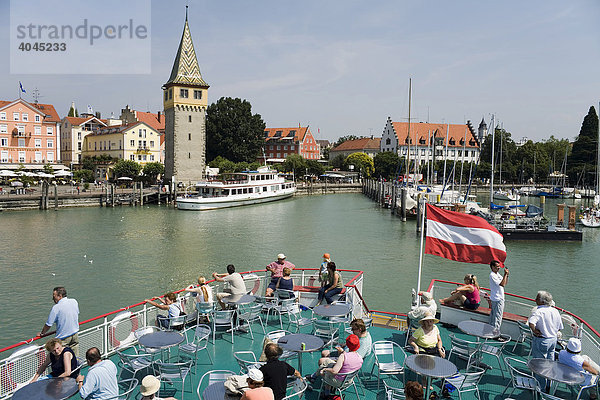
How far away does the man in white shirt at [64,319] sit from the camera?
21.7ft

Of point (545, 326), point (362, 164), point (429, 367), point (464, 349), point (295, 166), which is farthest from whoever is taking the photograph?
point (362, 164)

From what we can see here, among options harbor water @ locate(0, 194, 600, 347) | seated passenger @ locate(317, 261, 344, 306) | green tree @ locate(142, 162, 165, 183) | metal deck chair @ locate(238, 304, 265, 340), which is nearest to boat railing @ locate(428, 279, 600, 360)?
seated passenger @ locate(317, 261, 344, 306)

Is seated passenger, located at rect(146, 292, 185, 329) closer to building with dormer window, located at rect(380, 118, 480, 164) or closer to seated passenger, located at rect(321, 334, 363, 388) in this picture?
seated passenger, located at rect(321, 334, 363, 388)

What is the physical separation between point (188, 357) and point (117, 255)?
18115 millimetres

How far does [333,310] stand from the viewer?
8320 millimetres

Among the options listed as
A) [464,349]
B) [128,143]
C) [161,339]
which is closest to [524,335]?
[464,349]

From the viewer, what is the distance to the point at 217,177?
6150 centimetres

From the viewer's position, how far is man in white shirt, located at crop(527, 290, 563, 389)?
675 centimetres

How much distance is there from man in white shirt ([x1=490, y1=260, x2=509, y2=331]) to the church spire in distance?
57146 millimetres

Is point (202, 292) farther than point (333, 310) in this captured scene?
Yes

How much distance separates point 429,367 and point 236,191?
47114 mm

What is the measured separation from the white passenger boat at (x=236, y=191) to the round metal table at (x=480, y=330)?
135ft

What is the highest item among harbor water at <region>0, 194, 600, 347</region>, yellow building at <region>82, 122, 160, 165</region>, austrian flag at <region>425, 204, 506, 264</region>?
yellow building at <region>82, 122, 160, 165</region>

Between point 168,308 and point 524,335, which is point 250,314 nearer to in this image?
point 168,308
